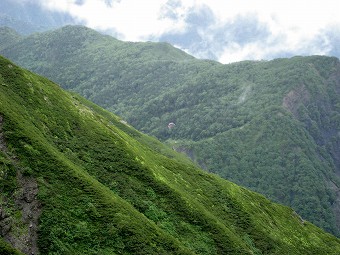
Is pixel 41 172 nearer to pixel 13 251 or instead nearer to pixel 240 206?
pixel 13 251

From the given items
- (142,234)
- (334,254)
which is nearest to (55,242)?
(142,234)

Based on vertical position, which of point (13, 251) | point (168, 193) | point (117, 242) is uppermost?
point (168, 193)

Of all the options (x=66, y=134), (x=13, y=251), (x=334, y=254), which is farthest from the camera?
(x=334, y=254)

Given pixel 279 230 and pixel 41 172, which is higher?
pixel 279 230

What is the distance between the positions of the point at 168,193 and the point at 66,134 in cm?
2022

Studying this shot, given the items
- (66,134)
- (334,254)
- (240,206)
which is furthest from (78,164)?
(334,254)

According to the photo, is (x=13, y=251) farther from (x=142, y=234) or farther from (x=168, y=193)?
(x=168, y=193)

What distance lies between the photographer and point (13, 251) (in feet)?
109

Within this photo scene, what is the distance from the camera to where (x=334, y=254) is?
87.9 meters

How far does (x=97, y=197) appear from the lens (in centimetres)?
4928

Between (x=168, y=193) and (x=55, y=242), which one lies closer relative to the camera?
(x=55, y=242)

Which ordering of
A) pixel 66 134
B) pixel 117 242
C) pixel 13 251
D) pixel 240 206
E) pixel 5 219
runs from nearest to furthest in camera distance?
1. pixel 13 251
2. pixel 5 219
3. pixel 117 242
4. pixel 66 134
5. pixel 240 206

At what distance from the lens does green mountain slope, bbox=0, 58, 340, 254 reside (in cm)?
4269

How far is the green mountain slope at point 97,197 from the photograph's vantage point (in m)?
42.7
